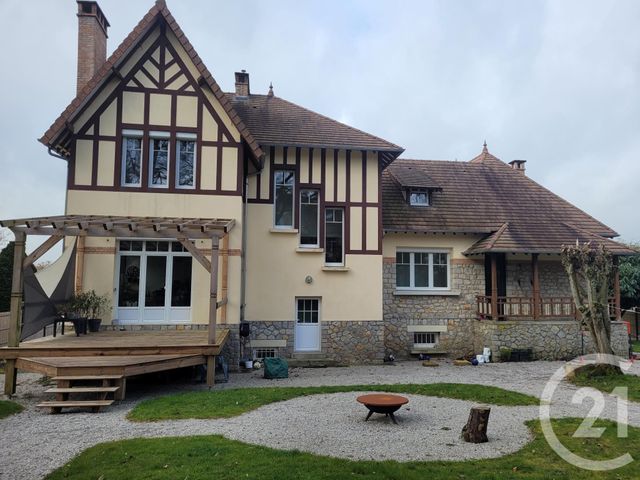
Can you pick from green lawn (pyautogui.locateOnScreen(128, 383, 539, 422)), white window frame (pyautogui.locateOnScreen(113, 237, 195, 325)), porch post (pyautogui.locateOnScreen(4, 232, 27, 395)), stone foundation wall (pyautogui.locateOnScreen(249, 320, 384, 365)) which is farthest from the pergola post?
porch post (pyautogui.locateOnScreen(4, 232, 27, 395))

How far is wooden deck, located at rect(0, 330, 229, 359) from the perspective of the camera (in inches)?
364

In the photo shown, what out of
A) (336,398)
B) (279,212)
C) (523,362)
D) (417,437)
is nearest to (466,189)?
(523,362)

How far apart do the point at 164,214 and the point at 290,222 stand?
388cm

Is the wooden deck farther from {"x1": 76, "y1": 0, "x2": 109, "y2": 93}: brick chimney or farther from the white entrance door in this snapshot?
{"x1": 76, "y1": 0, "x2": 109, "y2": 93}: brick chimney

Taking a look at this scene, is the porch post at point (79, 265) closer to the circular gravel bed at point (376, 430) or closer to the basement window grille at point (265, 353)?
the basement window grille at point (265, 353)

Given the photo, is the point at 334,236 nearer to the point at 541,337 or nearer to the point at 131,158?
the point at 131,158

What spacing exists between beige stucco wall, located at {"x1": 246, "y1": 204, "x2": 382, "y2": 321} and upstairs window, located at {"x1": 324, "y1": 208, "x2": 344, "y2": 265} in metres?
0.34

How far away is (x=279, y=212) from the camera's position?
14250 mm

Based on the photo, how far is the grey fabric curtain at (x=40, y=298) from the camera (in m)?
10.2

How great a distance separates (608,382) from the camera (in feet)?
34.2

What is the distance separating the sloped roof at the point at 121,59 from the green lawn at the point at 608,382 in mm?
9895

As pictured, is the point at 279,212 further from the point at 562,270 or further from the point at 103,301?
the point at 562,270

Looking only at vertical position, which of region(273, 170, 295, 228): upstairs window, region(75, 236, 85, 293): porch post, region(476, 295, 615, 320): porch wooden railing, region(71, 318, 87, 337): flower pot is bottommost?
region(71, 318, 87, 337): flower pot

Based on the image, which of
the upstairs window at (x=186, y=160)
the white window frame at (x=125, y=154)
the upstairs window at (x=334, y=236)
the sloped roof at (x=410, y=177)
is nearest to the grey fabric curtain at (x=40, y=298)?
the white window frame at (x=125, y=154)
